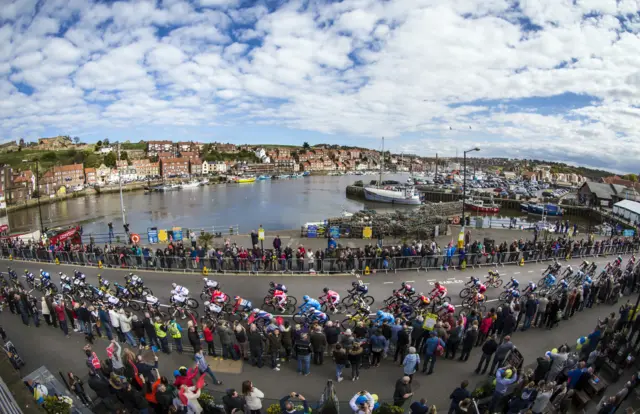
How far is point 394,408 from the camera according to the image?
17.6 ft

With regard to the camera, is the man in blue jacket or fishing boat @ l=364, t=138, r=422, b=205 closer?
the man in blue jacket

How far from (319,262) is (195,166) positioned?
145459mm

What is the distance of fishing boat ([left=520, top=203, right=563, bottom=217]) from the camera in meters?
56.2

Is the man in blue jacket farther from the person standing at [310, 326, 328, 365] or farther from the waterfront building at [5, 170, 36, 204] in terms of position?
the waterfront building at [5, 170, 36, 204]

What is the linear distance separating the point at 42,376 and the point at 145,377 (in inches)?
87.1

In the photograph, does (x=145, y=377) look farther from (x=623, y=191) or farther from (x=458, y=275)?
(x=623, y=191)

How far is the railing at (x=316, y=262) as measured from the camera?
15.5 m

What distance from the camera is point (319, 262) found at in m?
15.7

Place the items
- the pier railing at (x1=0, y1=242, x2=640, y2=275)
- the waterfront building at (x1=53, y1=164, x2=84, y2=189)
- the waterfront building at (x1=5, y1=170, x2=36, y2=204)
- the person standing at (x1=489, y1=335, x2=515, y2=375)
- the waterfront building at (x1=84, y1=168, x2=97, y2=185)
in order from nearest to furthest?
1. the person standing at (x1=489, y1=335, x2=515, y2=375)
2. the pier railing at (x1=0, y1=242, x2=640, y2=275)
3. the waterfront building at (x1=5, y1=170, x2=36, y2=204)
4. the waterfront building at (x1=53, y1=164, x2=84, y2=189)
5. the waterfront building at (x1=84, y1=168, x2=97, y2=185)

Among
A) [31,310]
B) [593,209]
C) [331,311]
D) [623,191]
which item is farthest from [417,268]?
[623,191]

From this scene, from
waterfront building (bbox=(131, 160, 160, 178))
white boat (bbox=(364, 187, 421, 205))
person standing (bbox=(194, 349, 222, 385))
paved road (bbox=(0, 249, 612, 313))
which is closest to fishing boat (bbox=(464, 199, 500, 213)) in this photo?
white boat (bbox=(364, 187, 421, 205))

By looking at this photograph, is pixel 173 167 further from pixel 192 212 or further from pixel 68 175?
pixel 192 212

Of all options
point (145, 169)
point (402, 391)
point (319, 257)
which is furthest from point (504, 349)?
point (145, 169)

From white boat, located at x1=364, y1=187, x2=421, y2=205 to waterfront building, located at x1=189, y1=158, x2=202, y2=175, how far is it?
96.3 metres
